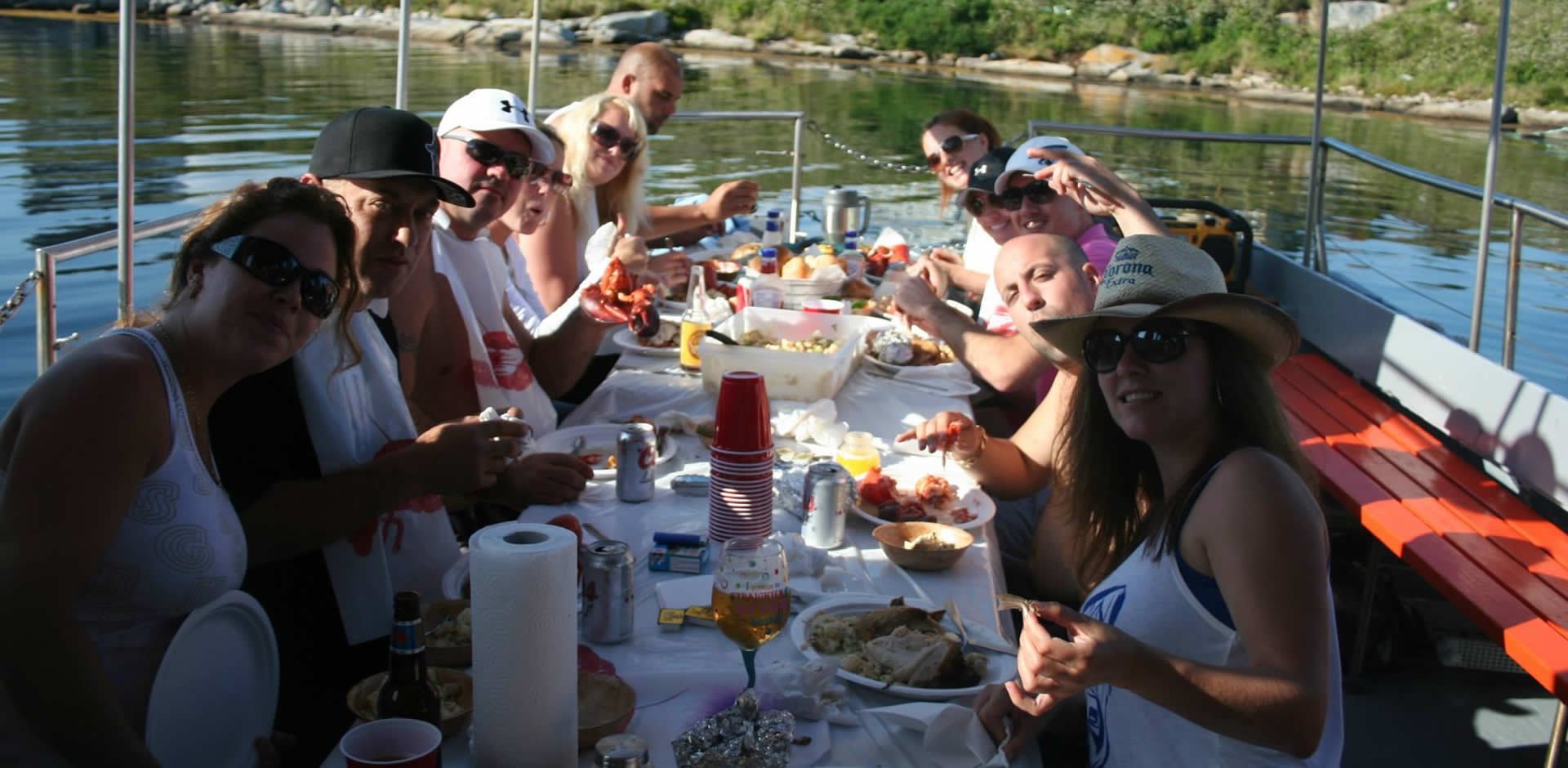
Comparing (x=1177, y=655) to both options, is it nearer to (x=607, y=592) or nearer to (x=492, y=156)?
(x=607, y=592)

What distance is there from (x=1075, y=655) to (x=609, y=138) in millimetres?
3474

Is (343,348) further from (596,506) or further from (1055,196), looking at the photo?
(1055,196)

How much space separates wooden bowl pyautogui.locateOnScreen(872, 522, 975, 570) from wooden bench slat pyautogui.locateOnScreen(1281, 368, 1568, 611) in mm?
1432

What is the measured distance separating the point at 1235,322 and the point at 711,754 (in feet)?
2.93

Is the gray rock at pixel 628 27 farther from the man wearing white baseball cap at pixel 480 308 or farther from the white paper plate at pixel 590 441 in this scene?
the white paper plate at pixel 590 441

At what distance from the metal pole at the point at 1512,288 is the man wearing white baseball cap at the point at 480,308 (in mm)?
2760

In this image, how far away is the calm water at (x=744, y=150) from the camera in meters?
8.80

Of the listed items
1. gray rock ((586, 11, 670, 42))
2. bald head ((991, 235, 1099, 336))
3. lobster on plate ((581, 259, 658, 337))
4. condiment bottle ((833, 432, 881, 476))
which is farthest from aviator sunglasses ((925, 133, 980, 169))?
gray rock ((586, 11, 670, 42))

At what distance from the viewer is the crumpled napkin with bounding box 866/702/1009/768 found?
1667mm

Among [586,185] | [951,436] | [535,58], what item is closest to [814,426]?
[951,436]

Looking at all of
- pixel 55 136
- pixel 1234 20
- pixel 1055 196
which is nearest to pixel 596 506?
pixel 1055 196

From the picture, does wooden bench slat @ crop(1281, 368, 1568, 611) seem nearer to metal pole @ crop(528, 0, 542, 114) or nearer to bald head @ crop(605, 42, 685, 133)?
bald head @ crop(605, 42, 685, 133)

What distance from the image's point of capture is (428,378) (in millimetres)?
3020

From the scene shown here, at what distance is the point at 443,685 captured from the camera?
169 cm
